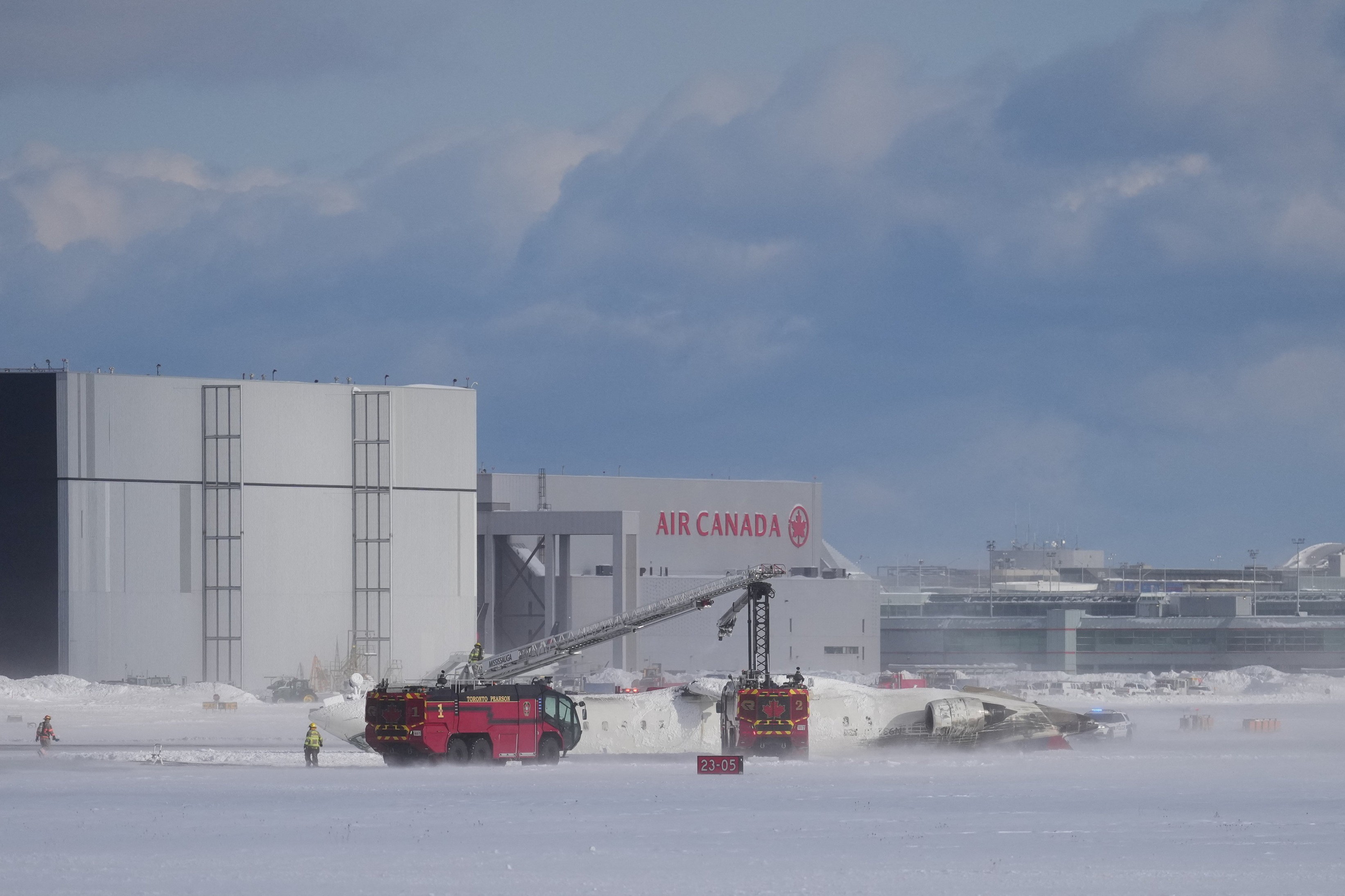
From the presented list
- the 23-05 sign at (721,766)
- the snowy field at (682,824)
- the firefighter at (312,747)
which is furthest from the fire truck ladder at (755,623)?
the firefighter at (312,747)

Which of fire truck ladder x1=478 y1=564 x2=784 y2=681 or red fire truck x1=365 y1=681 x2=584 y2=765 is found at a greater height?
fire truck ladder x1=478 y1=564 x2=784 y2=681

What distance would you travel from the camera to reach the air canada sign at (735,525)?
12825cm

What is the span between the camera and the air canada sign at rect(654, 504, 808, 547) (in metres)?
128

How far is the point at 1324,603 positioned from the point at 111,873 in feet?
498

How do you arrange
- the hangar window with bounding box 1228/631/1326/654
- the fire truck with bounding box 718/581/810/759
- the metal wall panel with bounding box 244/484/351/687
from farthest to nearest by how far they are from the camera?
the hangar window with bounding box 1228/631/1326/654 < the metal wall panel with bounding box 244/484/351/687 < the fire truck with bounding box 718/581/810/759

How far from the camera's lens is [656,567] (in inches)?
4995

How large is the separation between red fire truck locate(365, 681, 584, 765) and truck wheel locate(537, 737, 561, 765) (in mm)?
16

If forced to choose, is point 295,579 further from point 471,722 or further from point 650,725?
point 471,722

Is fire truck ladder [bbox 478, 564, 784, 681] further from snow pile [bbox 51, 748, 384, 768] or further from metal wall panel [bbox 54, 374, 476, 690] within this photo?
metal wall panel [bbox 54, 374, 476, 690]

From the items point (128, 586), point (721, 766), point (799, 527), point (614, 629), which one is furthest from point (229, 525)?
point (721, 766)

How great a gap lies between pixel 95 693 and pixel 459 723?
4466 cm

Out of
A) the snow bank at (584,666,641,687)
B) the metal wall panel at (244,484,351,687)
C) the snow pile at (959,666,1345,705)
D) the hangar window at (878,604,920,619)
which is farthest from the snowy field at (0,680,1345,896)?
the hangar window at (878,604,920,619)

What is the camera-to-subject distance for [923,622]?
158625 millimetres

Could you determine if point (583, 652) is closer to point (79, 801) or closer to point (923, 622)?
point (923, 622)
